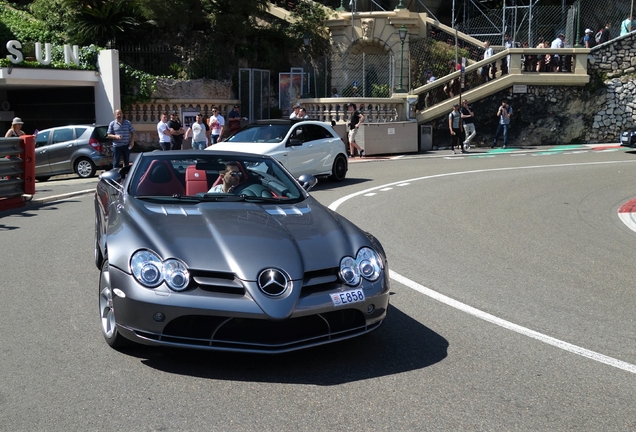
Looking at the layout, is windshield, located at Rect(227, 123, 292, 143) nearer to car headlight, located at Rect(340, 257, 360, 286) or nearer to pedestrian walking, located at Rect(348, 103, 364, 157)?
pedestrian walking, located at Rect(348, 103, 364, 157)

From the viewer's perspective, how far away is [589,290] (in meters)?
7.87

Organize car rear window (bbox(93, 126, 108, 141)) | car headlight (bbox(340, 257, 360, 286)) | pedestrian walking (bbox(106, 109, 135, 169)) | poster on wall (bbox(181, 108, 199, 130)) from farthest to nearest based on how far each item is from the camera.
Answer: poster on wall (bbox(181, 108, 199, 130))
car rear window (bbox(93, 126, 108, 141))
pedestrian walking (bbox(106, 109, 135, 169))
car headlight (bbox(340, 257, 360, 286))

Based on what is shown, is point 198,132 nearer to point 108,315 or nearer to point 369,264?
point 108,315

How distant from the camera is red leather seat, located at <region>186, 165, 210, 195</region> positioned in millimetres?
7062

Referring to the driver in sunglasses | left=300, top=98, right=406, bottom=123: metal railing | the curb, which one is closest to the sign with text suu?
left=300, top=98, right=406, bottom=123: metal railing

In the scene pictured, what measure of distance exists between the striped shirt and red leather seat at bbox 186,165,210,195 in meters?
11.7

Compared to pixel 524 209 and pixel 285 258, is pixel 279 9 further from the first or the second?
pixel 285 258

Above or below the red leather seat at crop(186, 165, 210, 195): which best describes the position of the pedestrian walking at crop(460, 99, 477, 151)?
above

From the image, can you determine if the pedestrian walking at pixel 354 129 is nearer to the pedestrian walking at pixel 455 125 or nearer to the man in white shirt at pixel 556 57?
the pedestrian walking at pixel 455 125

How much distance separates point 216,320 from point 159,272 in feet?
1.67

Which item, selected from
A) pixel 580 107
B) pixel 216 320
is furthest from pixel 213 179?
pixel 580 107

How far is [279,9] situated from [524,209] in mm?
23536

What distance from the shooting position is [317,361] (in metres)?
5.45

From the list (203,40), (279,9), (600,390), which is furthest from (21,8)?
(600,390)
